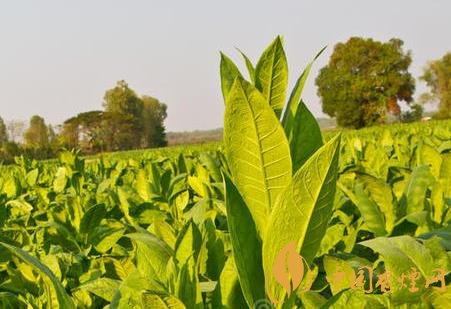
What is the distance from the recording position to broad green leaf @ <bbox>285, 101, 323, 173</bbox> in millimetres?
958

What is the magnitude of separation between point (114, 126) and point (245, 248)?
10255 cm

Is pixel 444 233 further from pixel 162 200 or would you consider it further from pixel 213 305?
pixel 162 200

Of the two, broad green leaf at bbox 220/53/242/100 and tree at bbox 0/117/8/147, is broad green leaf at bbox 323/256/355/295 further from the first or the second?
tree at bbox 0/117/8/147

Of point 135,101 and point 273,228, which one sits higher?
point 135,101

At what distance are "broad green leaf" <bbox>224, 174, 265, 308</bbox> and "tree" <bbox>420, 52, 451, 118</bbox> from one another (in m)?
92.4

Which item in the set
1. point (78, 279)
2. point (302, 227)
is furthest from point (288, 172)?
point (78, 279)

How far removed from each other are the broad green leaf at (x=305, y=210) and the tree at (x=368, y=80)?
254 ft

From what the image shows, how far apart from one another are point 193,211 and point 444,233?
0.69 m

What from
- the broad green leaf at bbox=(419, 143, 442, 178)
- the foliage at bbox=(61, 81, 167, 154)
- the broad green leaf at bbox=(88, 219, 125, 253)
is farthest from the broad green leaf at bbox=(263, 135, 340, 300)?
the foliage at bbox=(61, 81, 167, 154)

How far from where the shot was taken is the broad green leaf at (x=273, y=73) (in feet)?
3.13

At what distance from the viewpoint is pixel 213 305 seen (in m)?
0.94

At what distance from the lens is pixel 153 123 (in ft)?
392

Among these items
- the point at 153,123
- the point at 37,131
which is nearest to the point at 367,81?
the point at 153,123

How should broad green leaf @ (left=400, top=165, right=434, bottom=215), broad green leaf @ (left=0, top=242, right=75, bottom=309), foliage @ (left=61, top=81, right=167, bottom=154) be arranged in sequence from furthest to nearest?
foliage @ (left=61, top=81, right=167, bottom=154), broad green leaf @ (left=400, top=165, right=434, bottom=215), broad green leaf @ (left=0, top=242, right=75, bottom=309)
